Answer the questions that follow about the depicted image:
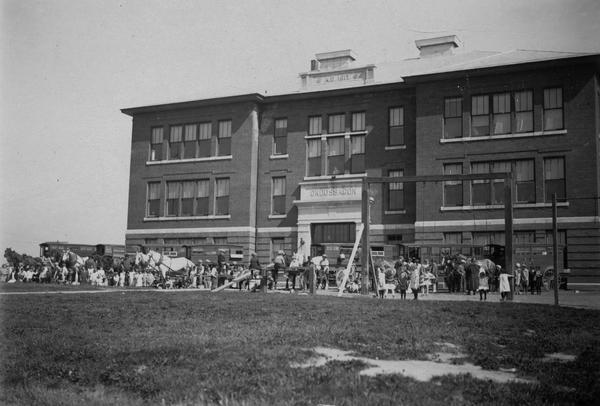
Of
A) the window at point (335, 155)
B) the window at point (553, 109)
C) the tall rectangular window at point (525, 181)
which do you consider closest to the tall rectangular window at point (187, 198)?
the window at point (335, 155)

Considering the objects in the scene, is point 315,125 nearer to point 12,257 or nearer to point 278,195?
point 278,195

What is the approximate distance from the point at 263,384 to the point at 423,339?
402cm

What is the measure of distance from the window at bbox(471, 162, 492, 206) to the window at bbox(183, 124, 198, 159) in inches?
782

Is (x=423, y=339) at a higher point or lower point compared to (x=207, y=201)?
lower

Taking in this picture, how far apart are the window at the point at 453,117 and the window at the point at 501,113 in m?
1.99

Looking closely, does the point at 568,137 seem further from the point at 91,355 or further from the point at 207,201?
the point at 91,355

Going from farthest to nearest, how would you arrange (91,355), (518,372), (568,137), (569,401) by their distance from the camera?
(568,137) < (91,355) < (518,372) < (569,401)

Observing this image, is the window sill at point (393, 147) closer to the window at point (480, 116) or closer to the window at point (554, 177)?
the window at point (480, 116)

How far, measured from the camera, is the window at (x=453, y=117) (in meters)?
38.5

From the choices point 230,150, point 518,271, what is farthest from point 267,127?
point 518,271

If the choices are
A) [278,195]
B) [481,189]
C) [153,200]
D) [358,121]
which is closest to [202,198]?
[153,200]

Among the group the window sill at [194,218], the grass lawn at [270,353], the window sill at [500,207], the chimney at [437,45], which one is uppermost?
the chimney at [437,45]

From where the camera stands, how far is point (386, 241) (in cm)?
3991

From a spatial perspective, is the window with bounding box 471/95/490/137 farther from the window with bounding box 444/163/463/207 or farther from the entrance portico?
Answer: the entrance portico
